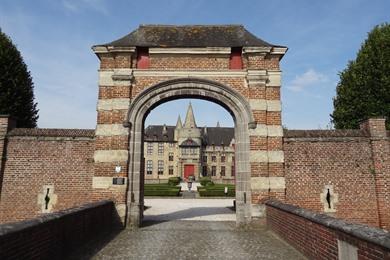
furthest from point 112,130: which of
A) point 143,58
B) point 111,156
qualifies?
point 143,58

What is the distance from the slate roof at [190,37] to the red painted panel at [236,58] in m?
0.18

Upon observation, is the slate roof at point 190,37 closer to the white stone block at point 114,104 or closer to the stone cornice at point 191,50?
the stone cornice at point 191,50

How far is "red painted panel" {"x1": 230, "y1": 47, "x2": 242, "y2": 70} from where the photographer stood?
34.4ft

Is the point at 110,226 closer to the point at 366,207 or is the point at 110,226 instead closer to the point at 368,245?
the point at 368,245

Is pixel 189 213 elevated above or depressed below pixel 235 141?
below

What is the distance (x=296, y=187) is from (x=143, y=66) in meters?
6.70

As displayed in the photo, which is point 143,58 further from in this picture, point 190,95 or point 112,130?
point 112,130

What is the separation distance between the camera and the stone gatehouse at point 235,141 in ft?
32.3

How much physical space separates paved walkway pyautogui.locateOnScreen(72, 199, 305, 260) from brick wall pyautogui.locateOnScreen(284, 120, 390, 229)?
2239mm

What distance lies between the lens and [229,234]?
8.47 m

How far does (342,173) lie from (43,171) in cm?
1026

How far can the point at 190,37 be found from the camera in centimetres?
1110

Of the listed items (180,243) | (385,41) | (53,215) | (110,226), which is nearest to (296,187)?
(180,243)

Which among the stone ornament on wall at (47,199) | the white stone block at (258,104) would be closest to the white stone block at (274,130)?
the white stone block at (258,104)
